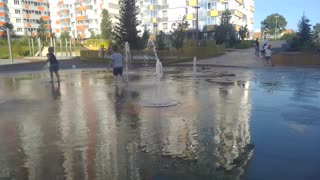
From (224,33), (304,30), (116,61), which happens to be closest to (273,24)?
(224,33)

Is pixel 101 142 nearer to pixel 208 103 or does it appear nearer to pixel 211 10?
pixel 208 103

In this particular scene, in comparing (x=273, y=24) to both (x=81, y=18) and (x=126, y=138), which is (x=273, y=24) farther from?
(x=126, y=138)

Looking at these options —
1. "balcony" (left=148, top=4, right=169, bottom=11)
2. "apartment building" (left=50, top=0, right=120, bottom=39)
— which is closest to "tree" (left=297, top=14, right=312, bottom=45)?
"balcony" (left=148, top=4, right=169, bottom=11)

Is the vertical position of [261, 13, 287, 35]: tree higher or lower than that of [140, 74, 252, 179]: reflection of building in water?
higher

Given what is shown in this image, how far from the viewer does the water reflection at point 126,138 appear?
522cm

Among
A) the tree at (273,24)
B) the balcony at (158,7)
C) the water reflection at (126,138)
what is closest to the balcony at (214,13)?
the balcony at (158,7)

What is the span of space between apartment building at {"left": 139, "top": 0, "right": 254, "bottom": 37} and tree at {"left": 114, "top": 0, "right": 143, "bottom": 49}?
108 ft

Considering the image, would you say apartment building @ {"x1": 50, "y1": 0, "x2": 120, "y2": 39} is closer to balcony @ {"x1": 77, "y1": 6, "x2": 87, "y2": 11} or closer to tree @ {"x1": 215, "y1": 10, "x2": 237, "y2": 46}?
balcony @ {"x1": 77, "y1": 6, "x2": 87, "y2": 11}

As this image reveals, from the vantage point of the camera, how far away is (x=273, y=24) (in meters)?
141

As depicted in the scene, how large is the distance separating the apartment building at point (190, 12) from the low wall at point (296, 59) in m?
49.4

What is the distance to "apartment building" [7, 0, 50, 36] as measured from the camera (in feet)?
378

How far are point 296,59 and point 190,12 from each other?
2382 inches

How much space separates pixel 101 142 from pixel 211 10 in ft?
263

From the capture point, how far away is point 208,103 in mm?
11070
